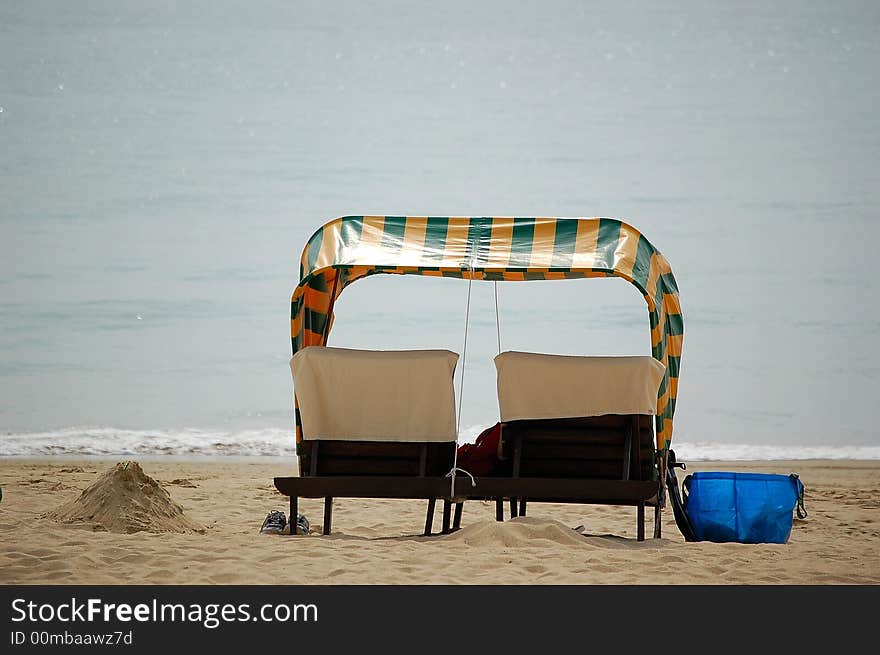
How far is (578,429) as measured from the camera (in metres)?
5.99

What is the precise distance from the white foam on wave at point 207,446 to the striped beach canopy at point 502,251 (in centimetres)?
1053

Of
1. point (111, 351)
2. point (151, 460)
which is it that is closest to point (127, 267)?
point (111, 351)

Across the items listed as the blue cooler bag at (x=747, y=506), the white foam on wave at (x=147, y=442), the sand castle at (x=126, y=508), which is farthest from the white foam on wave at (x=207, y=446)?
the blue cooler bag at (x=747, y=506)

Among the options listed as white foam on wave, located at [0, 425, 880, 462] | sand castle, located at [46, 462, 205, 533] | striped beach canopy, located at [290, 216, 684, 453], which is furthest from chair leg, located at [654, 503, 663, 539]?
white foam on wave, located at [0, 425, 880, 462]

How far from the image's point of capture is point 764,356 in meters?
20.8

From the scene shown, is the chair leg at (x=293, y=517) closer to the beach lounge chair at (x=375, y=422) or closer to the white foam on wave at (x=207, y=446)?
the beach lounge chair at (x=375, y=422)

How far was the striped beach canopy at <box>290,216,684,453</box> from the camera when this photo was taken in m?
6.18

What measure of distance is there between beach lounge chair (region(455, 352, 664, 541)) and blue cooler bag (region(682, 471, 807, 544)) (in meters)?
0.47

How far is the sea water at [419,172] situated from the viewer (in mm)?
20594

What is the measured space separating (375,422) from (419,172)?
622 inches

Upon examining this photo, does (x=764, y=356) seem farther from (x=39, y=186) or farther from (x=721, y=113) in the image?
(x=39, y=186)

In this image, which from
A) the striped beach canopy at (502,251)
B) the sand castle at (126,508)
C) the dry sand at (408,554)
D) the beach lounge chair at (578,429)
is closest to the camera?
the dry sand at (408,554)

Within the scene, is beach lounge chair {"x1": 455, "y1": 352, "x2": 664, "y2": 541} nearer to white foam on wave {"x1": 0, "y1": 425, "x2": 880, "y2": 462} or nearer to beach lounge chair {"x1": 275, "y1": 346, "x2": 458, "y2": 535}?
beach lounge chair {"x1": 275, "y1": 346, "x2": 458, "y2": 535}

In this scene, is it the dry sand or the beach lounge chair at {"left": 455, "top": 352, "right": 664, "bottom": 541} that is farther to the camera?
the beach lounge chair at {"left": 455, "top": 352, "right": 664, "bottom": 541}
